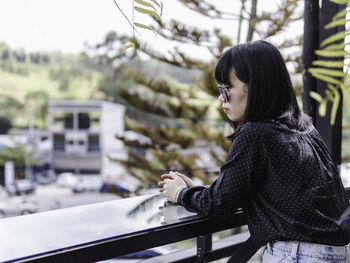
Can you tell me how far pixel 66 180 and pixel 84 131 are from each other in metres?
3.23

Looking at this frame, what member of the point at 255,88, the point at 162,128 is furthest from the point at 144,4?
the point at 162,128

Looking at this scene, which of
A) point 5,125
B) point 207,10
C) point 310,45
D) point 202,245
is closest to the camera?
point 202,245

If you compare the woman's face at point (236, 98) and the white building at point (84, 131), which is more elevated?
the woman's face at point (236, 98)

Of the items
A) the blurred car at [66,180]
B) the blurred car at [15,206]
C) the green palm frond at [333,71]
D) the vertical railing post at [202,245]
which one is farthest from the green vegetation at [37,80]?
the green palm frond at [333,71]

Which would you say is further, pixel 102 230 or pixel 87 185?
pixel 87 185

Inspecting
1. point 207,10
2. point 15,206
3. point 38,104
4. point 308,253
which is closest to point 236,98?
point 308,253

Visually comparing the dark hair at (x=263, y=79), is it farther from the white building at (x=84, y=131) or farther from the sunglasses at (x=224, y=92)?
the white building at (x=84, y=131)

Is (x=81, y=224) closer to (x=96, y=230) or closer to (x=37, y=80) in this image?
(x=96, y=230)

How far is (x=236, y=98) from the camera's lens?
0.88 metres

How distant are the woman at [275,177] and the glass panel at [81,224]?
4.8 inches

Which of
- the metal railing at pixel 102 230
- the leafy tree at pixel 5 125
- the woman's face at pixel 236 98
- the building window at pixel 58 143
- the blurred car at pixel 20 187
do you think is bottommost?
the blurred car at pixel 20 187

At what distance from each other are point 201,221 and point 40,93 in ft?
68.1

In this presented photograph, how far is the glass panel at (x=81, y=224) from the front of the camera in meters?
0.69

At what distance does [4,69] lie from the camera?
19125 millimetres
